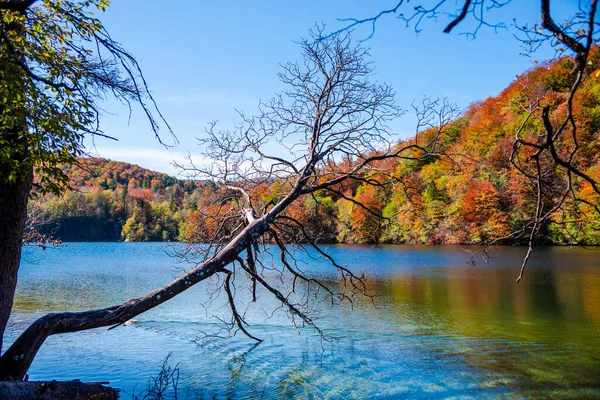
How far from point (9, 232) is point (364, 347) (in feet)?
26.6

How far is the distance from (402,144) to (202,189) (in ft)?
12.7

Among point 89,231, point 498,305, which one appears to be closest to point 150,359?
point 498,305

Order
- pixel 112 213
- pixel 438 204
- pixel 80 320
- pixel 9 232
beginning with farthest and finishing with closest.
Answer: pixel 112 213
pixel 438 204
pixel 80 320
pixel 9 232

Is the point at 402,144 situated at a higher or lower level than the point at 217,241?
higher

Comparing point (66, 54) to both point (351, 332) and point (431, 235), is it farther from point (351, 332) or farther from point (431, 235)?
point (431, 235)

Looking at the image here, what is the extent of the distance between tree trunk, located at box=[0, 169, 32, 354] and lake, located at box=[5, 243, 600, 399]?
89.8 inches

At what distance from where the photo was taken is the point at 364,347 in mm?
10711

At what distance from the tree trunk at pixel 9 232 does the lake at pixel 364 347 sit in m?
2.28

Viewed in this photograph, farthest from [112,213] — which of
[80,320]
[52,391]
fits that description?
[52,391]

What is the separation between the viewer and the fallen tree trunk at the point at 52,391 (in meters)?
4.42

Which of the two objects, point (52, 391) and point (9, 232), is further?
point (9, 232)

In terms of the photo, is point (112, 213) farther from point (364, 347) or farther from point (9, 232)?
point (9, 232)

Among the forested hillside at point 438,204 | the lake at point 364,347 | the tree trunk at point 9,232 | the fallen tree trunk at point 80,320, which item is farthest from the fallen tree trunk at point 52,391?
the forested hillside at point 438,204

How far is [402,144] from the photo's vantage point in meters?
7.57
